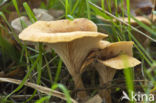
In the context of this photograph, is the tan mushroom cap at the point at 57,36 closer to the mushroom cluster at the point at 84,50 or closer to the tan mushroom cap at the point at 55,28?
the tan mushroom cap at the point at 55,28

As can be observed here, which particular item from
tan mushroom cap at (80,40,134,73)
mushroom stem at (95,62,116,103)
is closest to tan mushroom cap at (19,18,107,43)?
tan mushroom cap at (80,40,134,73)

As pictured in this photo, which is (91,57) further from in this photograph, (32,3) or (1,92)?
(32,3)

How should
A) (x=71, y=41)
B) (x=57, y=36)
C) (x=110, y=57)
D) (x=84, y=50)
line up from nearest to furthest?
(x=57, y=36) < (x=71, y=41) < (x=84, y=50) < (x=110, y=57)

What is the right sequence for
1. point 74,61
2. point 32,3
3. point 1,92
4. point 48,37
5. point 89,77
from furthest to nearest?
point 32,3 < point 89,77 < point 1,92 < point 74,61 < point 48,37

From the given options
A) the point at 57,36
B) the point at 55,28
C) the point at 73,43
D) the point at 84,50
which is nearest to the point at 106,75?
the point at 84,50

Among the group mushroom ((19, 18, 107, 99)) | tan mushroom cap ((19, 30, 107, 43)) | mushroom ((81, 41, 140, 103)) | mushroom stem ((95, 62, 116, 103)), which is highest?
tan mushroom cap ((19, 30, 107, 43))

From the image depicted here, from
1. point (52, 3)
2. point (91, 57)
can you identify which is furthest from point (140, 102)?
point (52, 3)

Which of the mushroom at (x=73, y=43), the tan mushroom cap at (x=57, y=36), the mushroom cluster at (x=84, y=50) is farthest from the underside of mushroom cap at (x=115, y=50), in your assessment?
the tan mushroom cap at (x=57, y=36)

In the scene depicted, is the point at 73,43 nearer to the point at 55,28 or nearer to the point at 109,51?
the point at 55,28

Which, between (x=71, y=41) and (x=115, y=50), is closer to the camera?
(x=71, y=41)

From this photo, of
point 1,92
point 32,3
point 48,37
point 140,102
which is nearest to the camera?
point 48,37

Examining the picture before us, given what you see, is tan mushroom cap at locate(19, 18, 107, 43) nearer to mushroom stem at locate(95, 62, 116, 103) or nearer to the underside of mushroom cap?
the underside of mushroom cap
